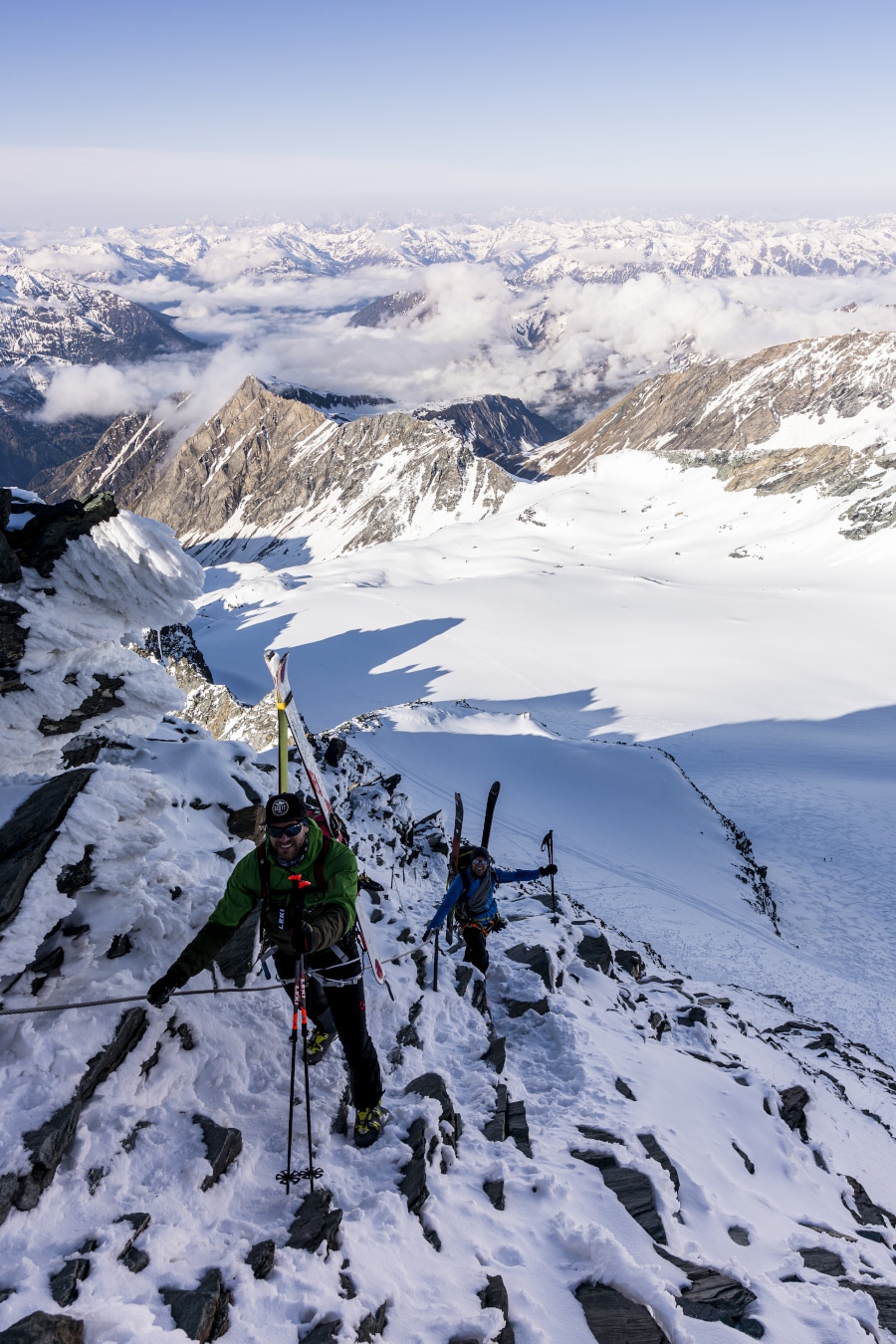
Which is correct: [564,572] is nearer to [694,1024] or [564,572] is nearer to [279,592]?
[279,592]

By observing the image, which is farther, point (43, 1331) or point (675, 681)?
point (675, 681)

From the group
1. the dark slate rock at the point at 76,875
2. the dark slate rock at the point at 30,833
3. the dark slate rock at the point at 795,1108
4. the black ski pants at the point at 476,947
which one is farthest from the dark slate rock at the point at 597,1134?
the dark slate rock at the point at 30,833

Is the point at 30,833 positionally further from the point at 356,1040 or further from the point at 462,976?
the point at 462,976

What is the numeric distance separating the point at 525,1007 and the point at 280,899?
5703 millimetres

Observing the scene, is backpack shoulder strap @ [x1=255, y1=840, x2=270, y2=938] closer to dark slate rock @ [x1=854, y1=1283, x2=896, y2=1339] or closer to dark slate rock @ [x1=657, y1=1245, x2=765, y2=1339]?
dark slate rock @ [x1=657, y1=1245, x2=765, y2=1339]

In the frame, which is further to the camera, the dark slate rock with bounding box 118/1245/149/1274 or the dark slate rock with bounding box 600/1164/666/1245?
the dark slate rock with bounding box 600/1164/666/1245

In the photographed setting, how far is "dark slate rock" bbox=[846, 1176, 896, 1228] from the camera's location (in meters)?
8.34

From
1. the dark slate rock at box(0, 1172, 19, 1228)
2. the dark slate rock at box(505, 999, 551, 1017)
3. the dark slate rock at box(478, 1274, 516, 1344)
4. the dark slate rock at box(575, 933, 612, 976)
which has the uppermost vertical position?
the dark slate rock at box(0, 1172, 19, 1228)

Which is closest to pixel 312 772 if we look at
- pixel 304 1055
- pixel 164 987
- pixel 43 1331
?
pixel 164 987

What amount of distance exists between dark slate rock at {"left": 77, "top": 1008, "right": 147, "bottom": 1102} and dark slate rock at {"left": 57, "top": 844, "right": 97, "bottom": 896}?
1.57m

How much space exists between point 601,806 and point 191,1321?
961 inches

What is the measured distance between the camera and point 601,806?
27.5 m

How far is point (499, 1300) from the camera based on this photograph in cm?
535

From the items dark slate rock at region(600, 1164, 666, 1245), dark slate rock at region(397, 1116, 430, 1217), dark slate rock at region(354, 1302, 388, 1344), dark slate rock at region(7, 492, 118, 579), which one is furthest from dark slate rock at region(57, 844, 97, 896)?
dark slate rock at region(600, 1164, 666, 1245)
